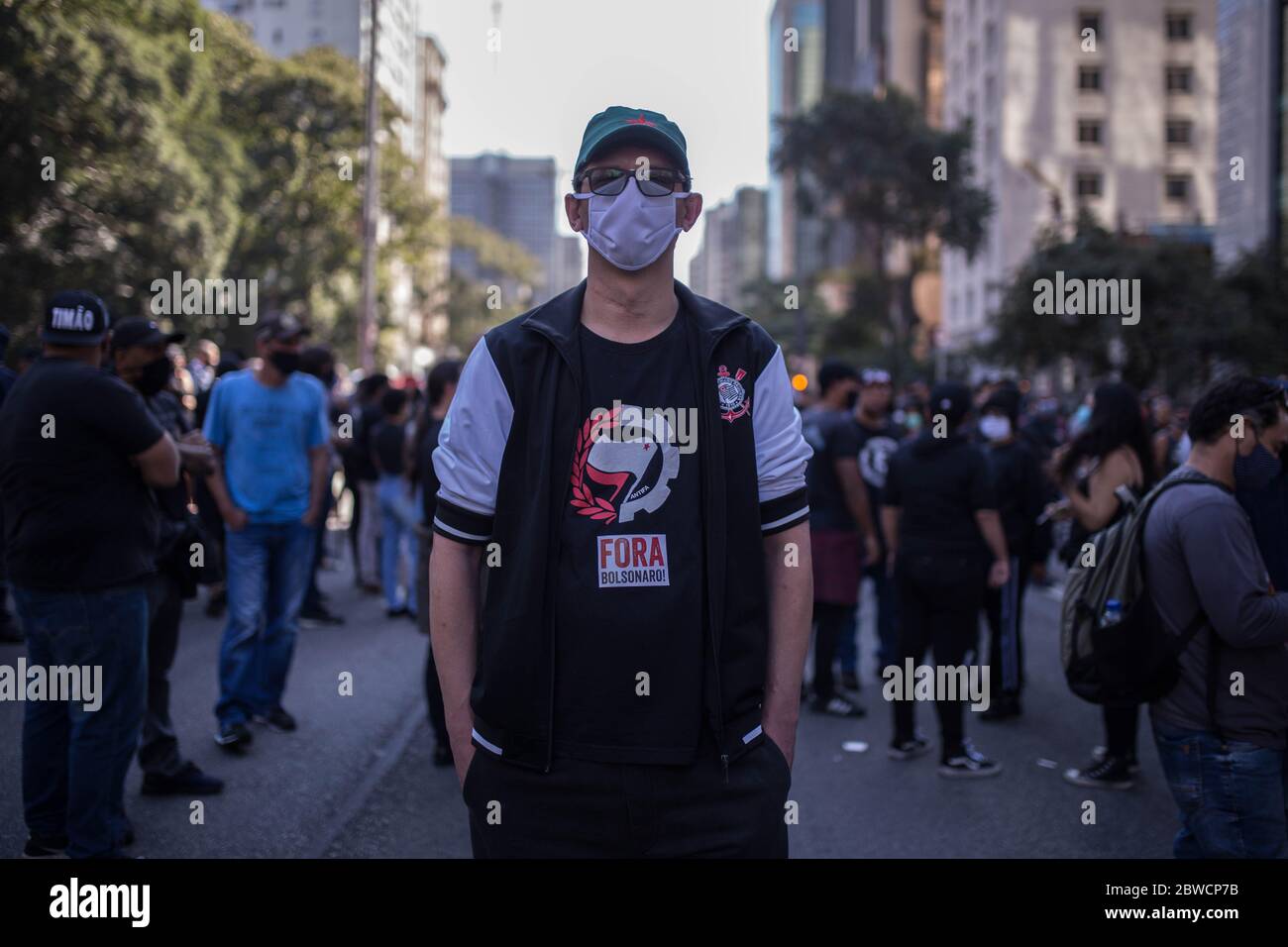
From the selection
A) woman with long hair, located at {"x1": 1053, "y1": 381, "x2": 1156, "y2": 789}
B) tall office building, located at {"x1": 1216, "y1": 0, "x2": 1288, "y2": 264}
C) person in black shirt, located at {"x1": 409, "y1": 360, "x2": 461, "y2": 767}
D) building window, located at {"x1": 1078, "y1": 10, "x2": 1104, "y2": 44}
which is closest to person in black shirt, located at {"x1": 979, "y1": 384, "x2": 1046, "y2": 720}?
woman with long hair, located at {"x1": 1053, "y1": 381, "x2": 1156, "y2": 789}

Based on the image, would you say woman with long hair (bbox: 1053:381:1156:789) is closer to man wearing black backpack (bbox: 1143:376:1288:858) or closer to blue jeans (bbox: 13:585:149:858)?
man wearing black backpack (bbox: 1143:376:1288:858)

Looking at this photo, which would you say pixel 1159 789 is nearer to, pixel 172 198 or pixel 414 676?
pixel 414 676

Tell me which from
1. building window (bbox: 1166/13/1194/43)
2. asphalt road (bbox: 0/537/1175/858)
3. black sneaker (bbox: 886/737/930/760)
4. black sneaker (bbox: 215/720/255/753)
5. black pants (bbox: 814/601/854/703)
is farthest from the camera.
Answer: building window (bbox: 1166/13/1194/43)

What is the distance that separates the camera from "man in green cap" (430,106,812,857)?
237 cm

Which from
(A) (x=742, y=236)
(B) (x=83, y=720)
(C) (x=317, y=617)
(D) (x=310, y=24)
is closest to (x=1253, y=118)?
(C) (x=317, y=617)

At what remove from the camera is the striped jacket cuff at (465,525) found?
8.14 ft

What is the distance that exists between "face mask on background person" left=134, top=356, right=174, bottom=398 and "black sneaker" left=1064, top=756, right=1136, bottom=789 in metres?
4.96

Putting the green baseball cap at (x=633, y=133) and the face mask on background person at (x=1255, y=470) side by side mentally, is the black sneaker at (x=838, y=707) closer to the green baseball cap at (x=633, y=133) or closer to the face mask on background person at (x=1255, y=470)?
the face mask on background person at (x=1255, y=470)

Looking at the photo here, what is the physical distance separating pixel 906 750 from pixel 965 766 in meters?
0.47

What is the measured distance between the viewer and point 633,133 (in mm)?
2547

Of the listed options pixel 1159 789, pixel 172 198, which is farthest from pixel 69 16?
pixel 1159 789

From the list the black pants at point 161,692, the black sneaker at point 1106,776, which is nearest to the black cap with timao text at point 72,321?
the black pants at point 161,692

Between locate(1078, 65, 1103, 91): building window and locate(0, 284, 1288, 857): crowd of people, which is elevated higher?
locate(1078, 65, 1103, 91): building window

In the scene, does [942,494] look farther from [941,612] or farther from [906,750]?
[906,750]
